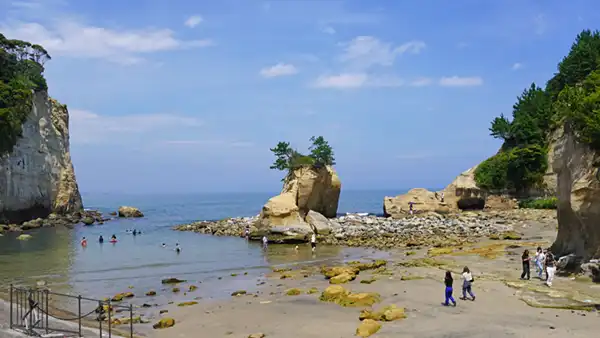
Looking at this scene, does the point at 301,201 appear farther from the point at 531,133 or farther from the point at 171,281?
the point at 531,133

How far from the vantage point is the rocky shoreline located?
43.2 meters

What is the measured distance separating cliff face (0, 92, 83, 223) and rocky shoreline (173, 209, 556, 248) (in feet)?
73.6

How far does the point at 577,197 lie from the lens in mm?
22688

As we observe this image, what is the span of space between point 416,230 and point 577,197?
27376 millimetres

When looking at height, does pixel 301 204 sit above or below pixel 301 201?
below

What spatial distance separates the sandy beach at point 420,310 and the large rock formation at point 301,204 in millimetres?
18200

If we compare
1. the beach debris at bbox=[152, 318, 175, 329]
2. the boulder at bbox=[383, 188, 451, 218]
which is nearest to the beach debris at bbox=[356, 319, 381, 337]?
the beach debris at bbox=[152, 318, 175, 329]

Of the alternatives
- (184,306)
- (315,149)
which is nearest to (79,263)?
(184,306)

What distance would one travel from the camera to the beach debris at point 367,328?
1536cm

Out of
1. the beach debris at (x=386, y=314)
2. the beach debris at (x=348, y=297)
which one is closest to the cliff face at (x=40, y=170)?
the beach debris at (x=348, y=297)

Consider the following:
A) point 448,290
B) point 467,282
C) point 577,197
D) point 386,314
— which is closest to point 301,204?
point 577,197

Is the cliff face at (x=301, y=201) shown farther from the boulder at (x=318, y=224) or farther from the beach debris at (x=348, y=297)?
the beach debris at (x=348, y=297)

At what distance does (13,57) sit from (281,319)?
65.4 metres

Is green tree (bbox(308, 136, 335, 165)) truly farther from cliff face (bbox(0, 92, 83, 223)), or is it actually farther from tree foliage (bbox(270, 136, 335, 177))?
cliff face (bbox(0, 92, 83, 223))
